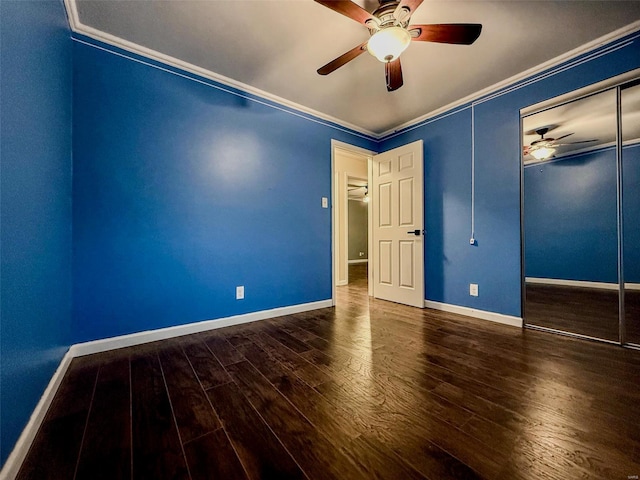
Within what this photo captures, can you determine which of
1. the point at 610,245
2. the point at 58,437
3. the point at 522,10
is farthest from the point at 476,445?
the point at 522,10

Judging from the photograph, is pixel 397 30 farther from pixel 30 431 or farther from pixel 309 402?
pixel 30 431

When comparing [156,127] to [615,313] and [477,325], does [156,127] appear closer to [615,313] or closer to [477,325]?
[477,325]

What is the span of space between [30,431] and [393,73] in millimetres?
2893

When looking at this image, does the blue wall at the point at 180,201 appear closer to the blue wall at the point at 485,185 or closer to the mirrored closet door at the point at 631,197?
the blue wall at the point at 485,185

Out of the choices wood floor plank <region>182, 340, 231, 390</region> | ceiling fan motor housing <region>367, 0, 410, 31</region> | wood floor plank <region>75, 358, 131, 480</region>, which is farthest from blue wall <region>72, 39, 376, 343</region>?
ceiling fan motor housing <region>367, 0, 410, 31</region>

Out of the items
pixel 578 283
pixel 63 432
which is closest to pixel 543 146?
pixel 578 283

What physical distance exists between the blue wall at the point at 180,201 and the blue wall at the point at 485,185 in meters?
1.55

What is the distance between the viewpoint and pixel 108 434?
3.49ft

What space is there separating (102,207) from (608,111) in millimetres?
4227

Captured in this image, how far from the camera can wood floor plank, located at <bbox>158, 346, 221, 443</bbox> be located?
1.10 m

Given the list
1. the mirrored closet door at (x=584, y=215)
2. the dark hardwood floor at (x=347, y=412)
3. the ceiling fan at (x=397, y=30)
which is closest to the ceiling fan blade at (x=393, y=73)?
the ceiling fan at (x=397, y=30)

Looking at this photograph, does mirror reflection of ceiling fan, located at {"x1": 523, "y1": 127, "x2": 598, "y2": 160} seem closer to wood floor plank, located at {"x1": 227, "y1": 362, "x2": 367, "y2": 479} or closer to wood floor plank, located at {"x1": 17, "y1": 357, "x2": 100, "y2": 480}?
wood floor plank, located at {"x1": 227, "y1": 362, "x2": 367, "y2": 479}

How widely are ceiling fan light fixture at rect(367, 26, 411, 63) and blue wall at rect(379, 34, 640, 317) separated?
169 cm


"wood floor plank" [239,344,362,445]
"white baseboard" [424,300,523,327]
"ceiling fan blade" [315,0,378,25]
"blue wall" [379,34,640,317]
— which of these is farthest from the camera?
"white baseboard" [424,300,523,327]
